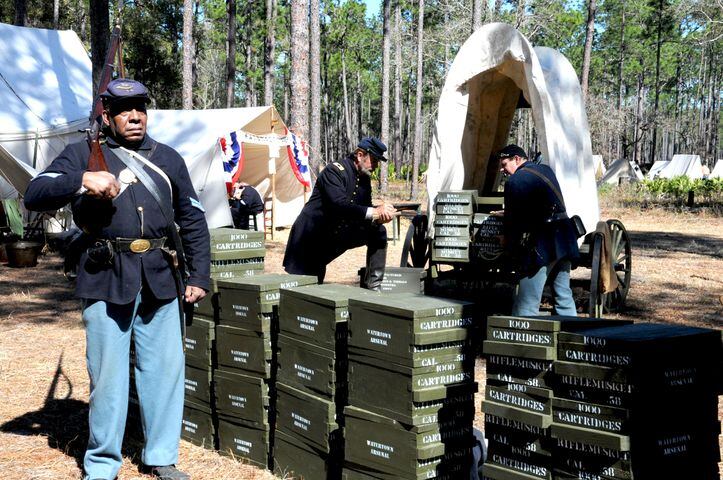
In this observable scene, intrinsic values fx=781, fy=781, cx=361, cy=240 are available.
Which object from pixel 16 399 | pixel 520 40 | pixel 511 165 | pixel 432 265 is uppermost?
pixel 520 40

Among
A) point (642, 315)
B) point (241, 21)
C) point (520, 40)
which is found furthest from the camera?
point (241, 21)

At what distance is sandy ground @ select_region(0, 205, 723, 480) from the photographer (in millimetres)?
4770

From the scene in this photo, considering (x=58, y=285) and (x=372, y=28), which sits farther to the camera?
(x=372, y=28)

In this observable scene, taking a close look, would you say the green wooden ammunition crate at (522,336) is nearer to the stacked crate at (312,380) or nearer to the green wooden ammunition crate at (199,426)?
the stacked crate at (312,380)

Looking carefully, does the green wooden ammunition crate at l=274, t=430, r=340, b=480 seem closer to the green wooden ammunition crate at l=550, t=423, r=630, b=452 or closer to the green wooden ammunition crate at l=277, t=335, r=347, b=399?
the green wooden ammunition crate at l=277, t=335, r=347, b=399

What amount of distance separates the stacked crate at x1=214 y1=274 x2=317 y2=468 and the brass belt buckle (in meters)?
0.74

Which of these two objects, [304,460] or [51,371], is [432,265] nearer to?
[51,371]

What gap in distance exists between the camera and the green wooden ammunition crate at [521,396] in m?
3.28

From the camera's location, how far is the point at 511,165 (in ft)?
20.8

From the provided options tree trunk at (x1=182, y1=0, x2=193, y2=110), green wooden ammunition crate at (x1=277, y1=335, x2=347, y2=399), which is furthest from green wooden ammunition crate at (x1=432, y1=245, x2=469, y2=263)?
tree trunk at (x1=182, y1=0, x2=193, y2=110)

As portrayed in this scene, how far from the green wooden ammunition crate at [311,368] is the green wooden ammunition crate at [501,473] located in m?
0.94

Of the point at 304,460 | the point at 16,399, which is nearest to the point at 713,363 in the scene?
the point at 304,460

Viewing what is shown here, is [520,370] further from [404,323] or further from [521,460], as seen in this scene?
[404,323]

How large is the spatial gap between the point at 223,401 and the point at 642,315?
589 centimetres
